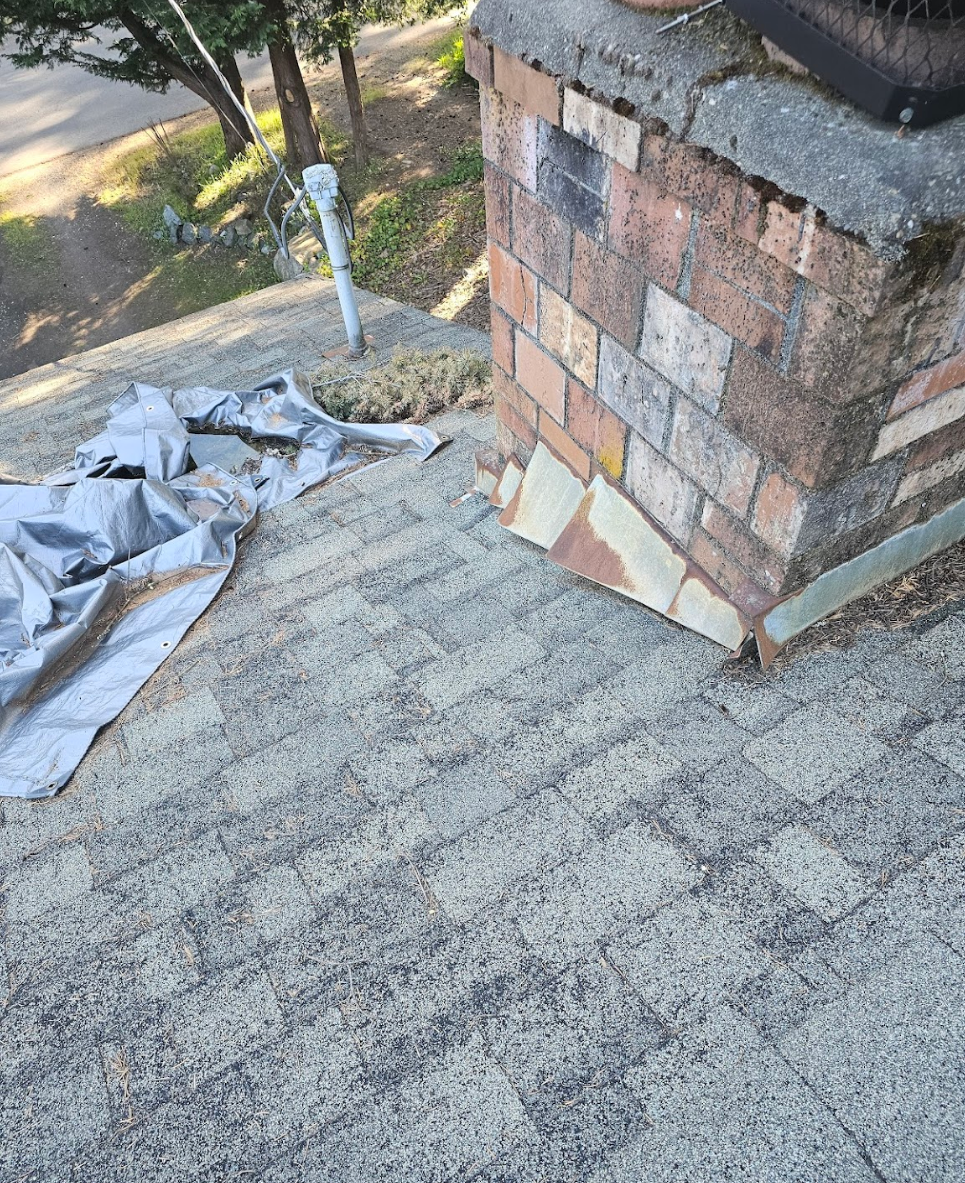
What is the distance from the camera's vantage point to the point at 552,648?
2836mm

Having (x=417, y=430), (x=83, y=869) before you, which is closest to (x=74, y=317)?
(x=417, y=430)

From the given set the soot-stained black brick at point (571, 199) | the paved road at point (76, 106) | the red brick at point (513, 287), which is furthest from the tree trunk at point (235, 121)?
the soot-stained black brick at point (571, 199)

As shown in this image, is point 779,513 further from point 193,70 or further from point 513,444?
point 193,70

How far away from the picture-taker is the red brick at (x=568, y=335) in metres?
2.68

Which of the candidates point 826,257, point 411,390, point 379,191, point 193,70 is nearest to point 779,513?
point 826,257

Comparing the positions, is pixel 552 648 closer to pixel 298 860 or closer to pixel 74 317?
pixel 298 860

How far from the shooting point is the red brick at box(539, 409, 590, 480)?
3023 mm

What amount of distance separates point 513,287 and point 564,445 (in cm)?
61

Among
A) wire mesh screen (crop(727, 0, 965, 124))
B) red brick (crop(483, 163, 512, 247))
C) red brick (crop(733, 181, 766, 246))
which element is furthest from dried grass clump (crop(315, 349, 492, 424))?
wire mesh screen (crop(727, 0, 965, 124))

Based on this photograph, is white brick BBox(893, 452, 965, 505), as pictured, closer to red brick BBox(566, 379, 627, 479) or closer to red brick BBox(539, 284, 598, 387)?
red brick BBox(566, 379, 627, 479)

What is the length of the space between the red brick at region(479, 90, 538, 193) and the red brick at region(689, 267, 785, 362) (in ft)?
2.86

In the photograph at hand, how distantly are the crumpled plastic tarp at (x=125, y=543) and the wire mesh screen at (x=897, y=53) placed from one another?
10.1 ft

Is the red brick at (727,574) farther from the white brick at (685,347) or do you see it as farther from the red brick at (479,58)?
the red brick at (479,58)

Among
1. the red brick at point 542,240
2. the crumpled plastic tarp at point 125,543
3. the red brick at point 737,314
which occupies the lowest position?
the crumpled plastic tarp at point 125,543
